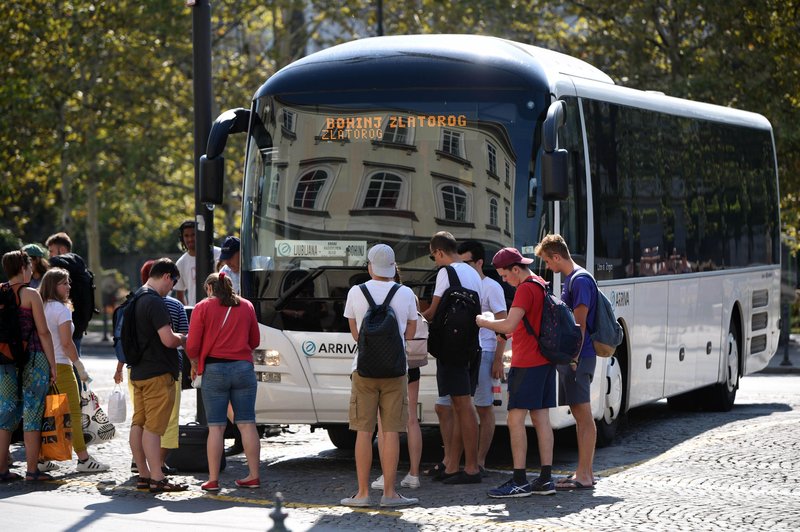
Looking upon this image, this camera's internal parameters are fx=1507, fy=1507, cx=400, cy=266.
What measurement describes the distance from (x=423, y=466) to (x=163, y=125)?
31414mm

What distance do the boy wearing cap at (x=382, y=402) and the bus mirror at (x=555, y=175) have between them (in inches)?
65.7

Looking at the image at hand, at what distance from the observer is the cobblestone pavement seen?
30.3 ft

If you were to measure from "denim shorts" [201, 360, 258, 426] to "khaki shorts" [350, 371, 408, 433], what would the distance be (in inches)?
40.9

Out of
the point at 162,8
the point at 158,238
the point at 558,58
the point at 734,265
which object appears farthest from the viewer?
the point at 158,238

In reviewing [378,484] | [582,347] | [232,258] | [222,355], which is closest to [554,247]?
[582,347]

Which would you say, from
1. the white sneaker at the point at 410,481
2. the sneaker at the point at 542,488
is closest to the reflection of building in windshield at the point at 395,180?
the white sneaker at the point at 410,481

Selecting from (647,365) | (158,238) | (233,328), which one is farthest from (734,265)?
(158,238)

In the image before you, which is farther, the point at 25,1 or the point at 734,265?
the point at 25,1

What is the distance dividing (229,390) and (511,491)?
2116 millimetres

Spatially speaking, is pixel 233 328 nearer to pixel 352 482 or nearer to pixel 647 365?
pixel 352 482

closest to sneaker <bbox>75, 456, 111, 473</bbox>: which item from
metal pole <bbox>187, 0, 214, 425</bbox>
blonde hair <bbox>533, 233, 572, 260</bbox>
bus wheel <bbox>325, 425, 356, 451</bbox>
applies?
metal pole <bbox>187, 0, 214, 425</bbox>

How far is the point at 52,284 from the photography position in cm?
1160

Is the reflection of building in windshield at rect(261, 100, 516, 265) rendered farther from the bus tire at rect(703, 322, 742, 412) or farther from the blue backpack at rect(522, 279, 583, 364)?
the bus tire at rect(703, 322, 742, 412)

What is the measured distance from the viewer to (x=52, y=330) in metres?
11.6
